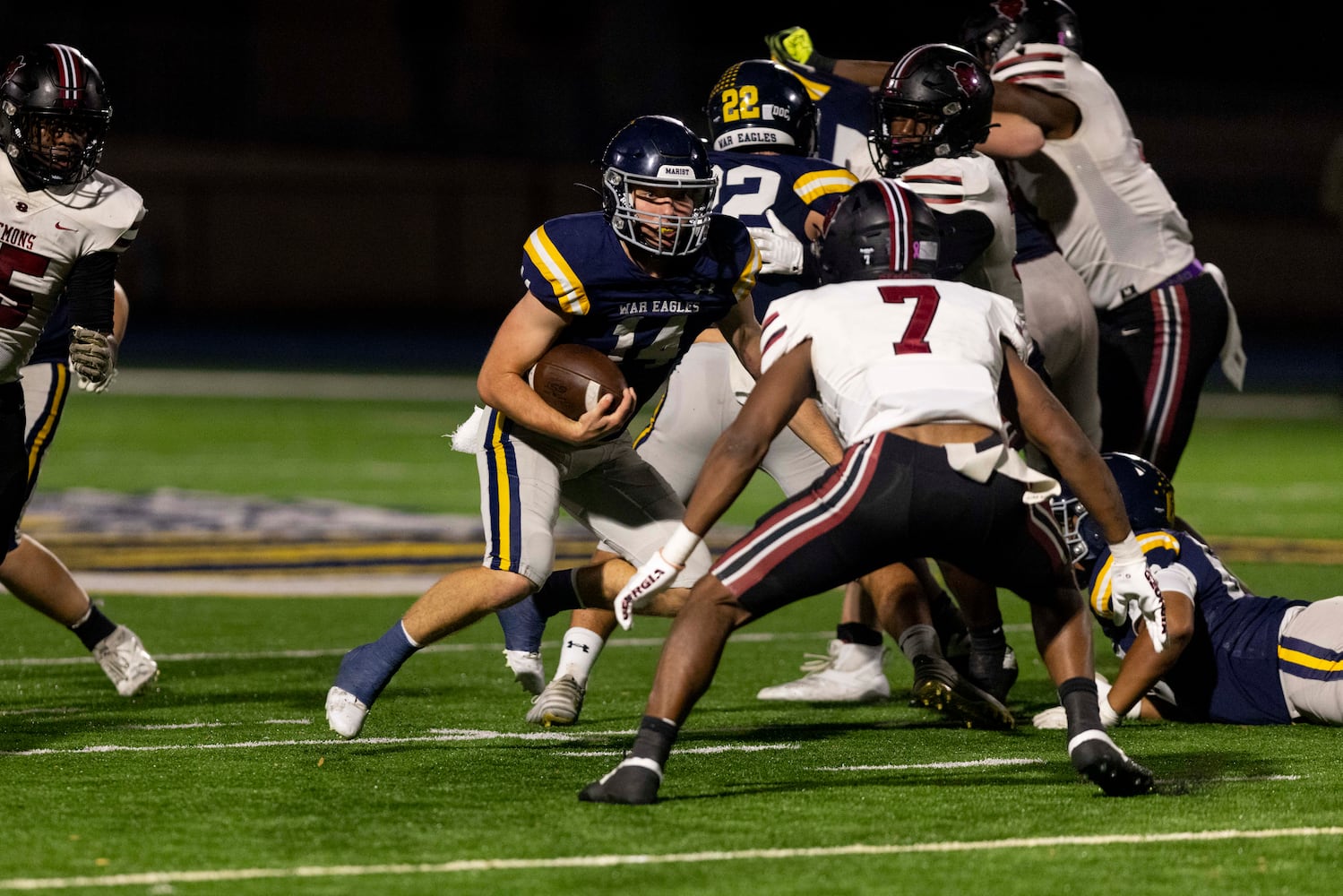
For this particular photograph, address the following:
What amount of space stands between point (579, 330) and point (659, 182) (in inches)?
16.9

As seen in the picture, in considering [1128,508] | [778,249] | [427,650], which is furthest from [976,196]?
[427,650]

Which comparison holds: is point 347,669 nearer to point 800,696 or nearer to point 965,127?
point 800,696

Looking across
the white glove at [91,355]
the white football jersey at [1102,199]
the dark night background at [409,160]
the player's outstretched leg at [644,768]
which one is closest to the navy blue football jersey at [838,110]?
the white football jersey at [1102,199]

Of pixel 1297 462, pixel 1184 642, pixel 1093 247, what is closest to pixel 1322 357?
pixel 1297 462

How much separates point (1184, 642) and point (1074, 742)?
0.79m

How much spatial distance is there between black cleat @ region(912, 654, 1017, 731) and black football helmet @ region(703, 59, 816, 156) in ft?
5.40

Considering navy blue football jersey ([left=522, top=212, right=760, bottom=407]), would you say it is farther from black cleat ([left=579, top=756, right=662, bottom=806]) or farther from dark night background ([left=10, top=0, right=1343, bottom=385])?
dark night background ([left=10, top=0, right=1343, bottom=385])

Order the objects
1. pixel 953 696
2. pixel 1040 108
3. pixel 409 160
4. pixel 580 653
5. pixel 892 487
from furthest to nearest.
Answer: pixel 409 160, pixel 1040 108, pixel 580 653, pixel 953 696, pixel 892 487

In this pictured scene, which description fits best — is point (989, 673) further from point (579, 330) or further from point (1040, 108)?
point (1040, 108)

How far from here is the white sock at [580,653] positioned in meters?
5.41

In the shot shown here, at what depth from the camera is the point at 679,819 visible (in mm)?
3877

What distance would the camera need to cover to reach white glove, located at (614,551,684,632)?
13.0 feet

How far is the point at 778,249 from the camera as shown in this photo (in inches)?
218

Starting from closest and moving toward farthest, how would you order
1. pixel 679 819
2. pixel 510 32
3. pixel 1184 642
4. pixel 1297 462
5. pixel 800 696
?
1. pixel 679 819
2. pixel 1184 642
3. pixel 800 696
4. pixel 1297 462
5. pixel 510 32
